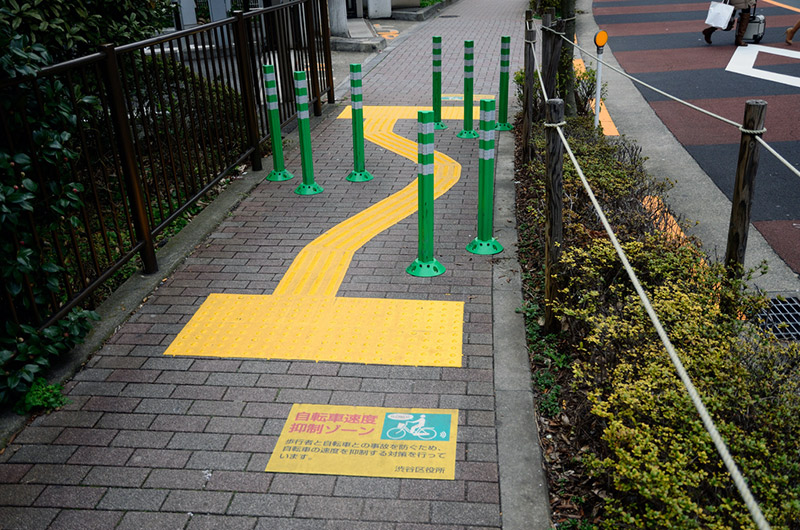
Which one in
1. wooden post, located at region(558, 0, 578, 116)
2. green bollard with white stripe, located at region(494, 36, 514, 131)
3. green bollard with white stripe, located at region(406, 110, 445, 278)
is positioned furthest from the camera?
green bollard with white stripe, located at region(494, 36, 514, 131)

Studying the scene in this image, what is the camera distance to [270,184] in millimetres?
8250

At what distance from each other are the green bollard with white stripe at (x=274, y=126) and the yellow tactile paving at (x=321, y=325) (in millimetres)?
2276

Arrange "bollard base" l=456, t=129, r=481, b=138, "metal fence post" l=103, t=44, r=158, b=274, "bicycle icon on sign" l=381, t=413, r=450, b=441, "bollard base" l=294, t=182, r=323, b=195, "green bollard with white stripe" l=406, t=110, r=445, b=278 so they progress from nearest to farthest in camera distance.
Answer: "bicycle icon on sign" l=381, t=413, r=450, b=441 → "metal fence post" l=103, t=44, r=158, b=274 → "green bollard with white stripe" l=406, t=110, r=445, b=278 → "bollard base" l=294, t=182, r=323, b=195 → "bollard base" l=456, t=129, r=481, b=138

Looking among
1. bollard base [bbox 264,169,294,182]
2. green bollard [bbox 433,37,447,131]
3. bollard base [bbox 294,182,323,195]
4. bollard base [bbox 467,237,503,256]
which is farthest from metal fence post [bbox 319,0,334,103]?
bollard base [bbox 467,237,503,256]

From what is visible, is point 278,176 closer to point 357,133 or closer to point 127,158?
point 357,133

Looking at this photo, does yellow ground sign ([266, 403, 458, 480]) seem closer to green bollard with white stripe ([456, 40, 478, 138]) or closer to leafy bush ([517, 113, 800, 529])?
leafy bush ([517, 113, 800, 529])

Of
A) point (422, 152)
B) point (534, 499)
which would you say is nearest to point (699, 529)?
point (534, 499)

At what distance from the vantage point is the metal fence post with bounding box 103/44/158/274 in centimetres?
537

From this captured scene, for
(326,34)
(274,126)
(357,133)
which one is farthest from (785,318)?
(326,34)

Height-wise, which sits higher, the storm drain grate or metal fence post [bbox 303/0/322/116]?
metal fence post [bbox 303/0/322/116]

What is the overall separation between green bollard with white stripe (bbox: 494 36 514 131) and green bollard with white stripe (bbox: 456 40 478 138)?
399mm

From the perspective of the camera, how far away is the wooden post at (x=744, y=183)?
12.2 ft

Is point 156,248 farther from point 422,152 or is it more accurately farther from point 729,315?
point 729,315

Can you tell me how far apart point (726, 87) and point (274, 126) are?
26.4 ft
